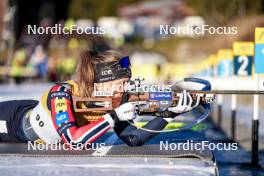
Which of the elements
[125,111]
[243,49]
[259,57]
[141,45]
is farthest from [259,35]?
[141,45]

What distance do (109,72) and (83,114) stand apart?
40 cm

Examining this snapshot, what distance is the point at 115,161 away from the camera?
13.8 ft

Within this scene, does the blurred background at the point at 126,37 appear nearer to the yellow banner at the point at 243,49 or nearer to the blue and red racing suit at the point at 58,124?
the blue and red racing suit at the point at 58,124

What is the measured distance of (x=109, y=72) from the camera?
4.62 metres

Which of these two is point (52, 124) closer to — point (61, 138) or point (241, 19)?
point (61, 138)

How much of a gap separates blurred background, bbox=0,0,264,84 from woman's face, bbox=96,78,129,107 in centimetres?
37

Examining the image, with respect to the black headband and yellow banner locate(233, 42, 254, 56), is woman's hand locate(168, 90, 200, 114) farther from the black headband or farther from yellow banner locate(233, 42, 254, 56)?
yellow banner locate(233, 42, 254, 56)

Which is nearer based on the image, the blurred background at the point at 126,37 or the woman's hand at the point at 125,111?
the woman's hand at the point at 125,111

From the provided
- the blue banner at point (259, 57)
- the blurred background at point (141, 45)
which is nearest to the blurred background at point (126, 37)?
the blurred background at point (141, 45)

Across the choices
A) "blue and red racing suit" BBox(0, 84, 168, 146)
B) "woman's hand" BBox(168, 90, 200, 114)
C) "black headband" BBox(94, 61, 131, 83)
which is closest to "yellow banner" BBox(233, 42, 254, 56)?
"blue and red racing suit" BBox(0, 84, 168, 146)

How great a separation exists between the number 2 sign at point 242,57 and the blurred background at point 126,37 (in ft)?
4.45

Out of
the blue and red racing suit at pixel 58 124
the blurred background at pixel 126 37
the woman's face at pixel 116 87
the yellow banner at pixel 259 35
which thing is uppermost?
the blurred background at pixel 126 37

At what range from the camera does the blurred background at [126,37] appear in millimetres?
28477

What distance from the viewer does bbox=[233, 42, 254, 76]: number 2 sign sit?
793cm
